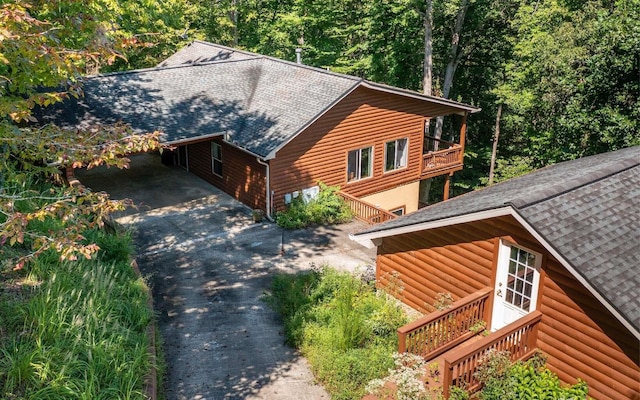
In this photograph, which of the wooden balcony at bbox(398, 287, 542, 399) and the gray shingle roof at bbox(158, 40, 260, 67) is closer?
the wooden balcony at bbox(398, 287, 542, 399)

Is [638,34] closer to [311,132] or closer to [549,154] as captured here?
[549,154]

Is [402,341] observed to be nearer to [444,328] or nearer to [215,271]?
→ [444,328]

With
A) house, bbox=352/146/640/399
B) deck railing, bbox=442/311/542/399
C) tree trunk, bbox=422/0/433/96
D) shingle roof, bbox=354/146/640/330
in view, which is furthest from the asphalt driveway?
tree trunk, bbox=422/0/433/96

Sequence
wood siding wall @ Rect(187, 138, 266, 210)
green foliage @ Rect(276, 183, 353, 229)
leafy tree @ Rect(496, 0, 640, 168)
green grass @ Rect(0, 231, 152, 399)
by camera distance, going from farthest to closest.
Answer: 1. leafy tree @ Rect(496, 0, 640, 168)
2. wood siding wall @ Rect(187, 138, 266, 210)
3. green foliage @ Rect(276, 183, 353, 229)
4. green grass @ Rect(0, 231, 152, 399)

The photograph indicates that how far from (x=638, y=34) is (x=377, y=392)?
18714mm

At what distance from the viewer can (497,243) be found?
36.5ft

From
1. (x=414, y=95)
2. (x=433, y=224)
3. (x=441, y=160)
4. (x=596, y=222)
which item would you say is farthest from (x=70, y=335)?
(x=441, y=160)

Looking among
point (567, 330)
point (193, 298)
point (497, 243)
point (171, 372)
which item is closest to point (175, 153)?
point (193, 298)

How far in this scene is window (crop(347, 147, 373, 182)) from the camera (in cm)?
2253

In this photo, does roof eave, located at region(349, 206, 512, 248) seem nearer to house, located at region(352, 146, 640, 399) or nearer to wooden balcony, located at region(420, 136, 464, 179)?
house, located at region(352, 146, 640, 399)

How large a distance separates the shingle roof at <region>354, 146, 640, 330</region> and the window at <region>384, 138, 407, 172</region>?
11.3 metres

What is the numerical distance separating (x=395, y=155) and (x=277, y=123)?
5.89 metres

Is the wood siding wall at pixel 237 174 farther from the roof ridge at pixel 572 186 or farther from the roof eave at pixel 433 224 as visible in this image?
the roof ridge at pixel 572 186

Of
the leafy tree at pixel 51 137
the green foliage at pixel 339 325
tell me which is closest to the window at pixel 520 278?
the green foliage at pixel 339 325
